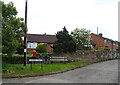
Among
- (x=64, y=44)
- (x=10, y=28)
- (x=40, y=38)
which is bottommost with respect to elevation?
(x=64, y=44)

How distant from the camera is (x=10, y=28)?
38.5ft

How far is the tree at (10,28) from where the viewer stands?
11.8 metres

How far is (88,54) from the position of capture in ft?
76.3

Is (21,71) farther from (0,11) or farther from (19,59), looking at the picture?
(19,59)

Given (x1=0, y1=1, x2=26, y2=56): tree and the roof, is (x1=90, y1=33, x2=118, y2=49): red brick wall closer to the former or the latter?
the roof

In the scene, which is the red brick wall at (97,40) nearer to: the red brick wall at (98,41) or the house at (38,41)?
the red brick wall at (98,41)

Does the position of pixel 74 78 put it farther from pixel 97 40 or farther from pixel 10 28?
pixel 97 40

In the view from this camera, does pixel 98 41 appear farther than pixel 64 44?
Yes

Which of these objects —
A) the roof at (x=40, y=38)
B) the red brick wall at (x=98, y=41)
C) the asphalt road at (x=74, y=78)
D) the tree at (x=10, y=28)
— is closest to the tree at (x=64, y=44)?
the asphalt road at (x=74, y=78)

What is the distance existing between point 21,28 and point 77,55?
1117 centimetres

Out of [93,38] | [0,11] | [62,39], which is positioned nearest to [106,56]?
[62,39]

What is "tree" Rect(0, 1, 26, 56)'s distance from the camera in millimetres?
11789

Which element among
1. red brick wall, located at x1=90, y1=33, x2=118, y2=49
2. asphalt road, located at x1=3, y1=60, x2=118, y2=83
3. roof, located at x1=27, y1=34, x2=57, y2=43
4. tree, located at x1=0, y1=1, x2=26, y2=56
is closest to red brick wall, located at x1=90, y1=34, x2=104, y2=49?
red brick wall, located at x1=90, y1=33, x2=118, y2=49

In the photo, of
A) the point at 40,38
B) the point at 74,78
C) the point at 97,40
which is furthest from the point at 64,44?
the point at 97,40
